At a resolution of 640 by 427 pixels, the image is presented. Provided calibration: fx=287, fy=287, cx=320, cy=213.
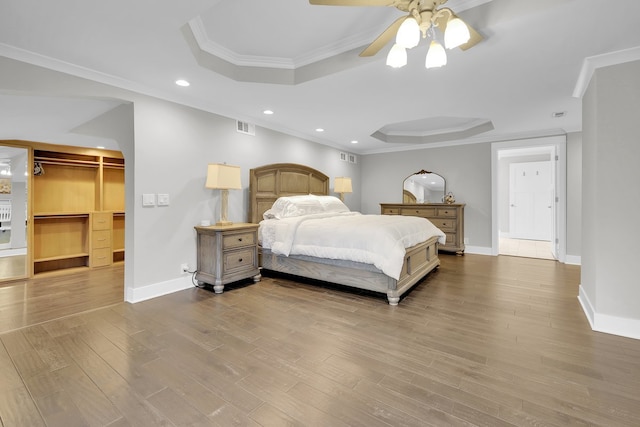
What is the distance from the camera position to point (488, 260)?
16.5ft

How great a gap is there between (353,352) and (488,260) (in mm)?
4069

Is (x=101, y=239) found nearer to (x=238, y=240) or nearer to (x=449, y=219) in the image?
(x=238, y=240)

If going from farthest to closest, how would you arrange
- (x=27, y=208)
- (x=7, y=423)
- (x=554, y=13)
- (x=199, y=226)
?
Result: (x=27, y=208) → (x=199, y=226) → (x=554, y=13) → (x=7, y=423)

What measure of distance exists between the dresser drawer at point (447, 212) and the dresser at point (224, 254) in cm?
377

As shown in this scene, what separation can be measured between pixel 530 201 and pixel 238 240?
7.72m

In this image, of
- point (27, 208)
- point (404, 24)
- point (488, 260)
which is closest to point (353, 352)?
point (404, 24)

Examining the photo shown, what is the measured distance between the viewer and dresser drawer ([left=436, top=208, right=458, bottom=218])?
5547 mm

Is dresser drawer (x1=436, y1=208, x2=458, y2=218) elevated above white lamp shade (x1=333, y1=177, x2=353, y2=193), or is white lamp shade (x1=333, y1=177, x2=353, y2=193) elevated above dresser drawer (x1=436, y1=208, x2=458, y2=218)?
white lamp shade (x1=333, y1=177, x2=353, y2=193)

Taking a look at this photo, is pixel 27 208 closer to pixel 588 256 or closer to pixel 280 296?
pixel 280 296

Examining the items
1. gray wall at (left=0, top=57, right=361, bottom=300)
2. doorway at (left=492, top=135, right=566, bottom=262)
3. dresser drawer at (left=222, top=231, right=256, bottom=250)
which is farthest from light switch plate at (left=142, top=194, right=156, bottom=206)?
doorway at (left=492, top=135, right=566, bottom=262)

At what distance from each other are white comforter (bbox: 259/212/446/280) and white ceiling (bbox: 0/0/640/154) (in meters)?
1.53

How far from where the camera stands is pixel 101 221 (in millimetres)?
5059

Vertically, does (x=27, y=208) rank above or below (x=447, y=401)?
above

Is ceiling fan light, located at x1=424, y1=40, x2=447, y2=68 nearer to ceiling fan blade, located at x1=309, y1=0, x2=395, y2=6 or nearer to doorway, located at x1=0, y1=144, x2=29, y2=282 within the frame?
ceiling fan blade, located at x1=309, y1=0, x2=395, y2=6
